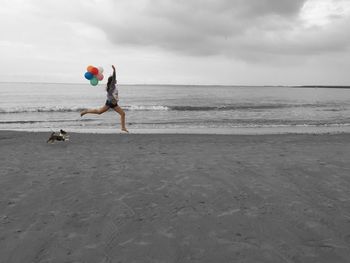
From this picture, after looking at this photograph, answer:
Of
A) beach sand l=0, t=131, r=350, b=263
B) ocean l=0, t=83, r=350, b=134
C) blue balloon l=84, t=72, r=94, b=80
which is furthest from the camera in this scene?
ocean l=0, t=83, r=350, b=134

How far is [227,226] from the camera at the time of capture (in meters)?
4.12

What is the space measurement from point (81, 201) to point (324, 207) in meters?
4.08

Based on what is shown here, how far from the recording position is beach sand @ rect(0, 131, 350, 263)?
138 inches

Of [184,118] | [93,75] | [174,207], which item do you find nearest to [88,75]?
[93,75]

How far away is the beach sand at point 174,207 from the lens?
11.5 feet

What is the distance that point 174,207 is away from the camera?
15.6 feet

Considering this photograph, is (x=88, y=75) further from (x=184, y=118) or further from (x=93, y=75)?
(x=184, y=118)

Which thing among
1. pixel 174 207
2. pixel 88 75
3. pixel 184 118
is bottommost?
pixel 184 118

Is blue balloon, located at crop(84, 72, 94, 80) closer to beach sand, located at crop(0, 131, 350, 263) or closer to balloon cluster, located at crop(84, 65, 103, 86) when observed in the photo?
balloon cluster, located at crop(84, 65, 103, 86)

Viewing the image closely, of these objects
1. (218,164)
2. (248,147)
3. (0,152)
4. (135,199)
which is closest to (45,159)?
(0,152)

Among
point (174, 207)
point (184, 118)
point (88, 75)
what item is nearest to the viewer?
point (174, 207)

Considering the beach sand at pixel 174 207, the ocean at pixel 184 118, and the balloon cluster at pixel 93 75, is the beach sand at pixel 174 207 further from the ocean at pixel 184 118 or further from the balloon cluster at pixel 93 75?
the ocean at pixel 184 118

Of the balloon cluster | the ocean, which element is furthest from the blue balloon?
the ocean

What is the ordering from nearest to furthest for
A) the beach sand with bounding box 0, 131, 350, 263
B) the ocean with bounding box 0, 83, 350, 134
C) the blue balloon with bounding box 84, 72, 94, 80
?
1. the beach sand with bounding box 0, 131, 350, 263
2. the blue balloon with bounding box 84, 72, 94, 80
3. the ocean with bounding box 0, 83, 350, 134
